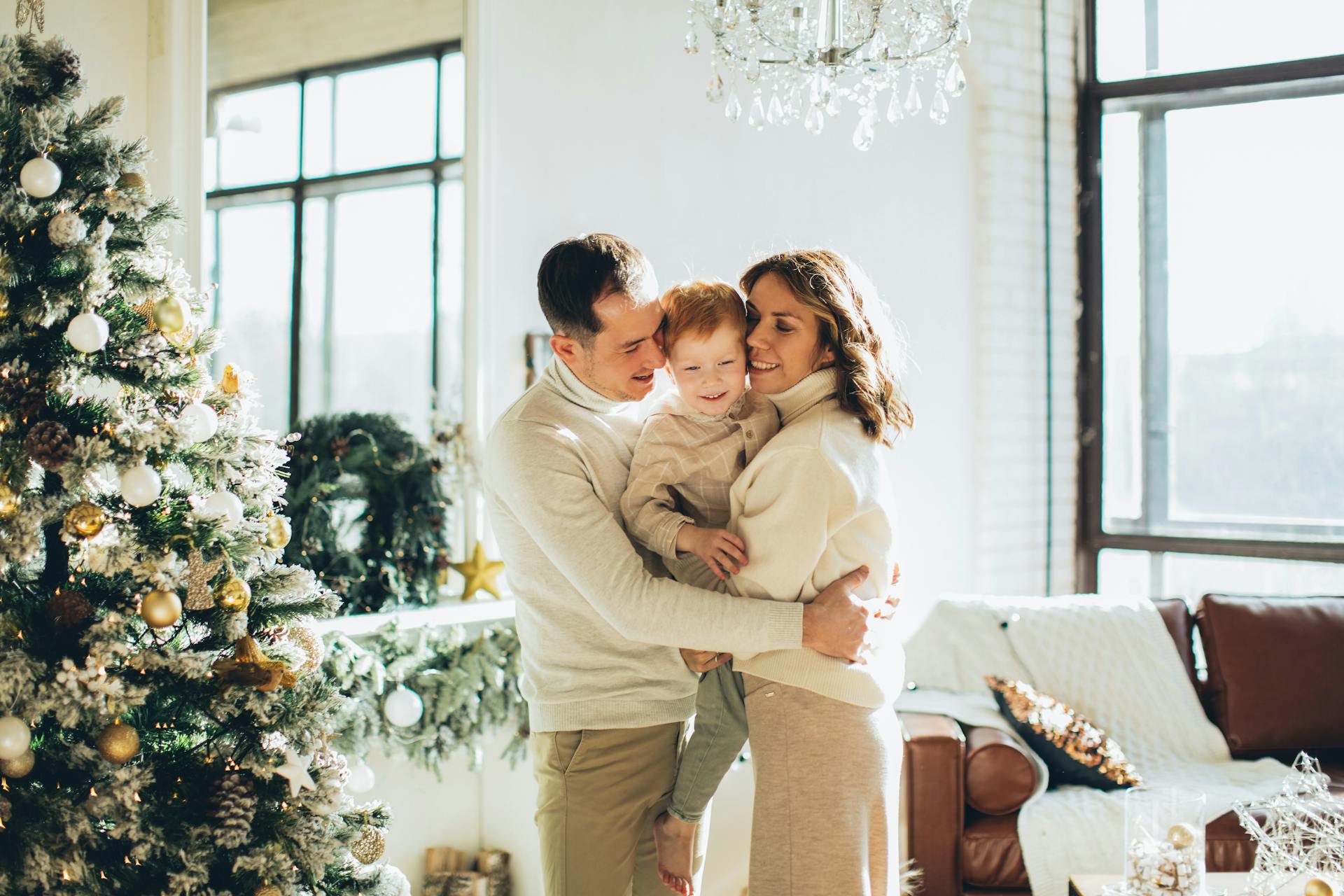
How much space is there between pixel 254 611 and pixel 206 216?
3.89ft

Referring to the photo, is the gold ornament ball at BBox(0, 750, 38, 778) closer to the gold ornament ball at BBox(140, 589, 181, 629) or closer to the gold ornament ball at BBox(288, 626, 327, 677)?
the gold ornament ball at BBox(140, 589, 181, 629)

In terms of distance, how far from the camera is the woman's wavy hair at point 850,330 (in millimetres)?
1812

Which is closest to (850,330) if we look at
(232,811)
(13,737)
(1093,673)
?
(232,811)

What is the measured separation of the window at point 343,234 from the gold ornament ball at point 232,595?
1.06 meters

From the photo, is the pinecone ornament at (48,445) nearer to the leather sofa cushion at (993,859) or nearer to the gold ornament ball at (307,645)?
the gold ornament ball at (307,645)

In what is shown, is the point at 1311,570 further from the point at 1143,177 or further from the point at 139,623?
the point at 139,623

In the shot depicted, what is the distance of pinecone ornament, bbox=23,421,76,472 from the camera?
1.50 metres

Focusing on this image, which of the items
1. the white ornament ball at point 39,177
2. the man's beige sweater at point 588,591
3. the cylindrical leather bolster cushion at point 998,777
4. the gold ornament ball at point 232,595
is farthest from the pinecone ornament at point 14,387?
the cylindrical leather bolster cushion at point 998,777

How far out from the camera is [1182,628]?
353 cm

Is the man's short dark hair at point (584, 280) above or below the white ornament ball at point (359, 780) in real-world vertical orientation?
above

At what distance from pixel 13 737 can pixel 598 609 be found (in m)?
0.82

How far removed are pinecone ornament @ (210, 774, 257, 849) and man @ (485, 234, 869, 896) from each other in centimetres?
46

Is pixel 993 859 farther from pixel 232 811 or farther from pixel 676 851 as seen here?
pixel 232 811

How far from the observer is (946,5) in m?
2.25
